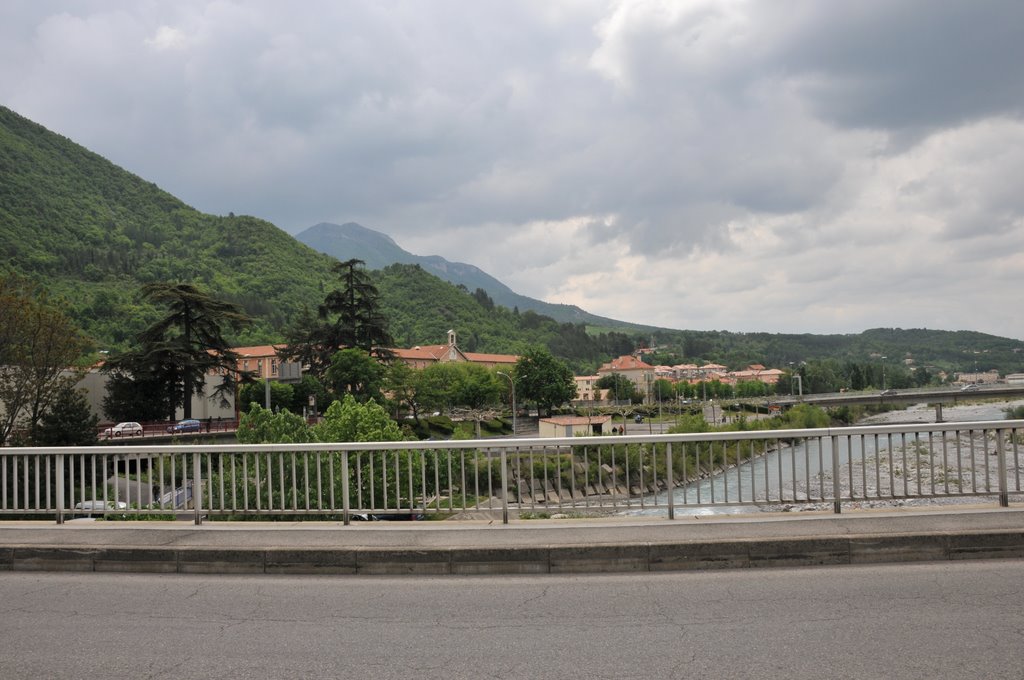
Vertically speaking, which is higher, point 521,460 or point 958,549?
point 521,460

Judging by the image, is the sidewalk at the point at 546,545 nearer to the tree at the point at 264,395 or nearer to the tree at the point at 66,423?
the tree at the point at 66,423

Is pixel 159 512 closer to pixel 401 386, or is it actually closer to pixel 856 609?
pixel 856 609

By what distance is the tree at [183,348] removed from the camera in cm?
5722

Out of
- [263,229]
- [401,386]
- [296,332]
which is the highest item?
[263,229]

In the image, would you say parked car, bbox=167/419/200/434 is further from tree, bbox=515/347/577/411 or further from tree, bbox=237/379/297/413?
tree, bbox=515/347/577/411

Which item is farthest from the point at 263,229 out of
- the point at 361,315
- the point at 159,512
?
the point at 159,512

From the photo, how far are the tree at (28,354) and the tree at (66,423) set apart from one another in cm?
51

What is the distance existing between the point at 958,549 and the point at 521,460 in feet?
15.0

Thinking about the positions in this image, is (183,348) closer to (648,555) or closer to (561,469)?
(561,469)

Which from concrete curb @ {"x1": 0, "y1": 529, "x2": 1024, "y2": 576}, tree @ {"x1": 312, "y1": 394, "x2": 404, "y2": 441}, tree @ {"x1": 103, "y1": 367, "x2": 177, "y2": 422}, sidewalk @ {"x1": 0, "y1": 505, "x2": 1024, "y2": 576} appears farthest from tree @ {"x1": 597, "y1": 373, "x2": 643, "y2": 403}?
concrete curb @ {"x1": 0, "y1": 529, "x2": 1024, "y2": 576}

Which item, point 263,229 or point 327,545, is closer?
point 327,545

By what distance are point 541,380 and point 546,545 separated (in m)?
104

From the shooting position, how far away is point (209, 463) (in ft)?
29.5

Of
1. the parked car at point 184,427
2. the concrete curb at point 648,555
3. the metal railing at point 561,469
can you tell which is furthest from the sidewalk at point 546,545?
the parked car at point 184,427
